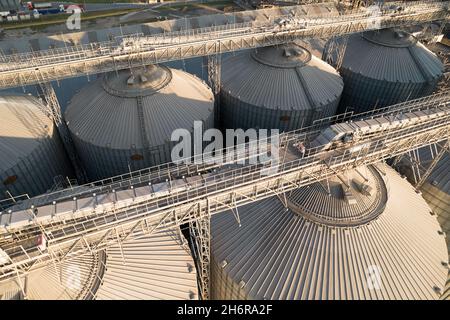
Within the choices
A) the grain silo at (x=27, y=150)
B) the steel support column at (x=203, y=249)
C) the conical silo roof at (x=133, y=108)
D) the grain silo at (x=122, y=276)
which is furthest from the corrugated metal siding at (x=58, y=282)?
the conical silo roof at (x=133, y=108)

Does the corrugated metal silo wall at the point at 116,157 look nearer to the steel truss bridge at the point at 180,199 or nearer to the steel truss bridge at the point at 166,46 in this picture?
the steel truss bridge at the point at 180,199

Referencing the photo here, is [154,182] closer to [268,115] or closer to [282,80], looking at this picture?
[268,115]

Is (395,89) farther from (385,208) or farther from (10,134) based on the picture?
(10,134)

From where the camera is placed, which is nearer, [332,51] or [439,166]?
[439,166]

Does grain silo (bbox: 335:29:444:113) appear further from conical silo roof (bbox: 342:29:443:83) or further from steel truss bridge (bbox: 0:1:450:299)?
steel truss bridge (bbox: 0:1:450:299)

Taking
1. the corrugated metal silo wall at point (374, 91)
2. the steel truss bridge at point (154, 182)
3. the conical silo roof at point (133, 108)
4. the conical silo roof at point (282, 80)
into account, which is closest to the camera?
the steel truss bridge at point (154, 182)

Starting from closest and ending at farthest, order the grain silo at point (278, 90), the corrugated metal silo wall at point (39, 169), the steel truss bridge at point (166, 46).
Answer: the corrugated metal silo wall at point (39, 169)
the steel truss bridge at point (166, 46)
the grain silo at point (278, 90)

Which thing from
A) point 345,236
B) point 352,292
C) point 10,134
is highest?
point 10,134

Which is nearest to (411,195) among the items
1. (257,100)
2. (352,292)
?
(352,292)
